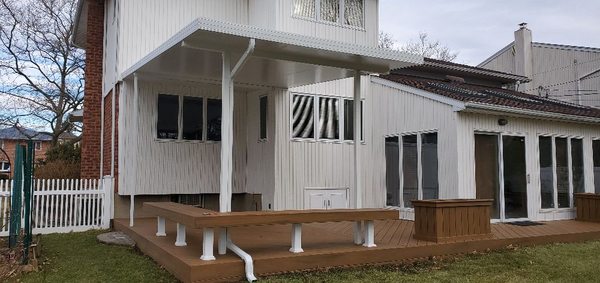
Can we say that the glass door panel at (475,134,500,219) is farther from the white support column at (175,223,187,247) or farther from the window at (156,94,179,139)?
the window at (156,94,179,139)

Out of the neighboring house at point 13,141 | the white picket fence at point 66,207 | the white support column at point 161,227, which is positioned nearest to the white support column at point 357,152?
the white support column at point 161,227

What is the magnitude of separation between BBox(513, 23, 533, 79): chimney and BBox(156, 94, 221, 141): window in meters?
17.5

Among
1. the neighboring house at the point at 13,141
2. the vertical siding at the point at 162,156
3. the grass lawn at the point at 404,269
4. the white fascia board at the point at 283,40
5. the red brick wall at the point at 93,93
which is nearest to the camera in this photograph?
the grass lawn at the point at 404,269

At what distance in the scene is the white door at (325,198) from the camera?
11289 mm

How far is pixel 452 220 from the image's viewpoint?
7.69 metres

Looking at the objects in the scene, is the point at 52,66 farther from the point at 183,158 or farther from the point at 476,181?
the point at 476,181

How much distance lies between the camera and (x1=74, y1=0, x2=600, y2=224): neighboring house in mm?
9820

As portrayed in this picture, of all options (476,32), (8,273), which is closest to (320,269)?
(8,273)

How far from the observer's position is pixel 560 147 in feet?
36.9

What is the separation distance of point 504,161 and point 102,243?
25.7 feet

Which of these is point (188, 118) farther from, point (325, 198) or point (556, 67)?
point (556, 67)

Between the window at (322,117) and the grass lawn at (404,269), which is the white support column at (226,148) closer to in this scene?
the grass lawn at (404,269)

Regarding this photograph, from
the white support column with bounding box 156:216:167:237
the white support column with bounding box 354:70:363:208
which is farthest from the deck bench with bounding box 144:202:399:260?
the white support column with bounding box 354:70:363:208

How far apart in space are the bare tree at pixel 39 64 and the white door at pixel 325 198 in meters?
17.2
